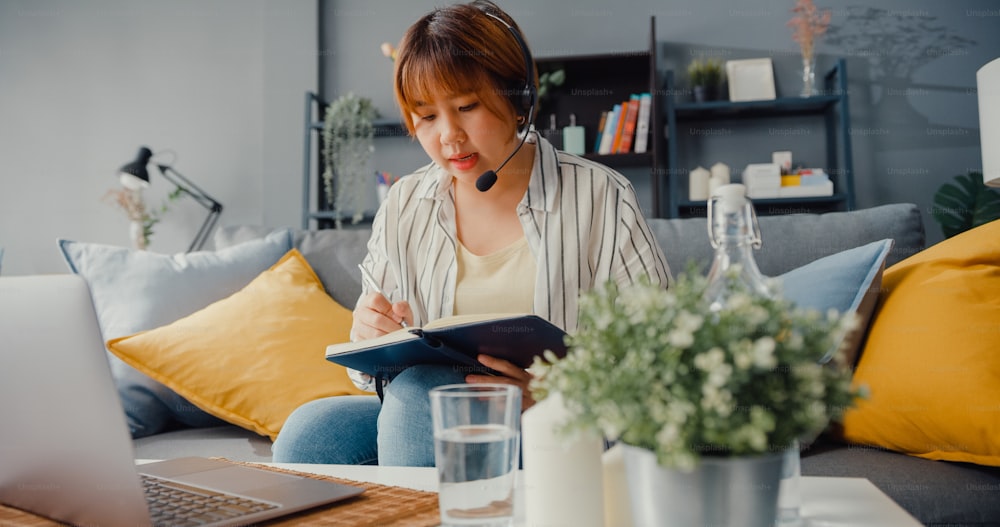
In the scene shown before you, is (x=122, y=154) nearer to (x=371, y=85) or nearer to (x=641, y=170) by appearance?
(x=371, y=85)

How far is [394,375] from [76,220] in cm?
335

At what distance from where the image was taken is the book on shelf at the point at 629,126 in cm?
332

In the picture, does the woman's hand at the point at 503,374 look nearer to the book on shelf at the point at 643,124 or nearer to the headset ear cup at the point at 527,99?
the headset ear cup at the point at 527,99

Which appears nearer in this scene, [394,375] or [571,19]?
→ [394,375]

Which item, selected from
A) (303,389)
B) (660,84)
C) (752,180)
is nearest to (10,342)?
(303,389)

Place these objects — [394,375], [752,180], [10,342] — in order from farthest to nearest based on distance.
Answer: [752,180], [394,375], [10,342]

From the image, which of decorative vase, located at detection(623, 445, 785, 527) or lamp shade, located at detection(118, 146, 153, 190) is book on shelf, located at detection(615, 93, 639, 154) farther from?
decorative vase, located at detection(623, 445, 785, 527)

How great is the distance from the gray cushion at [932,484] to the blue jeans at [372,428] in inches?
21.8

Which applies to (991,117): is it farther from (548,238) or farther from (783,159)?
(783,159)

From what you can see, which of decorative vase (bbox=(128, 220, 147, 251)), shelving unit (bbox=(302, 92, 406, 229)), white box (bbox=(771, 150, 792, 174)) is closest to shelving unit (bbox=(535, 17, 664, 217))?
white box (bbox=(771, 150, 792, 174))

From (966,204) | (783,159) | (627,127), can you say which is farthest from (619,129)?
(966,204)

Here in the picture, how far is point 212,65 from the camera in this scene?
3.77 meters

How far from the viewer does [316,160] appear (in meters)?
3.61

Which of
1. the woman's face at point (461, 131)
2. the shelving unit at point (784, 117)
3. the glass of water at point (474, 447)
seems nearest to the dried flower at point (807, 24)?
the shelving unit at point (784, 117)
